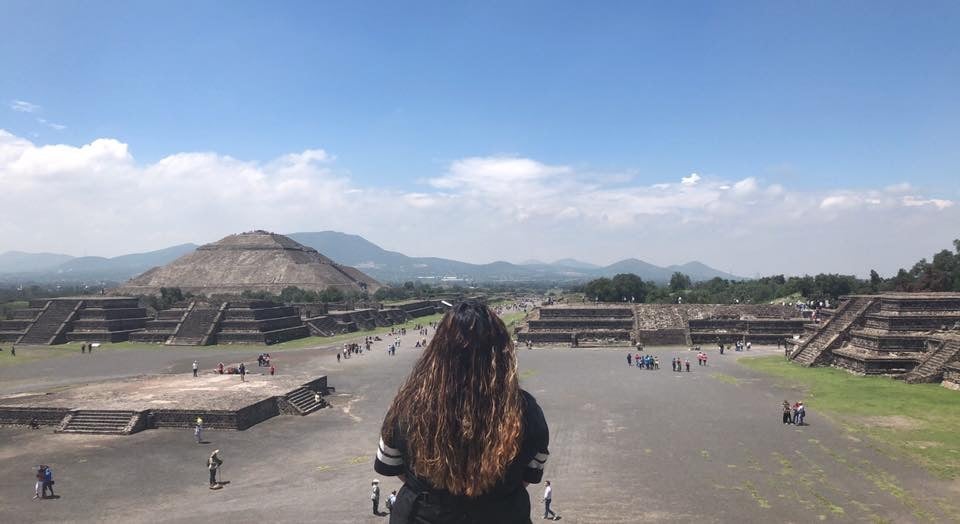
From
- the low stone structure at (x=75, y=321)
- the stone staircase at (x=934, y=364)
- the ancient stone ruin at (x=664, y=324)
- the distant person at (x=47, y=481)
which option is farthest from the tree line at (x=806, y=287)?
the distant person at (x=47, y=481)

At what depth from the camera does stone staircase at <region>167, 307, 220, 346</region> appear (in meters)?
55.7

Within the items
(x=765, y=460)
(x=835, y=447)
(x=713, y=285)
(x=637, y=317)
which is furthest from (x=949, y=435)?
(x=713, y=285)

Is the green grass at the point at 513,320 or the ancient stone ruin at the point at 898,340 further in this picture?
the green grass at the point at 513,320

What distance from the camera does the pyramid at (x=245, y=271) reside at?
12781 cm

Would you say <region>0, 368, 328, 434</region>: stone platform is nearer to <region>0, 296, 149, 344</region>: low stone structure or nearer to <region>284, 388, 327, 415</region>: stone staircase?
<region>284, 388, 327, 415</region>: stone staircase

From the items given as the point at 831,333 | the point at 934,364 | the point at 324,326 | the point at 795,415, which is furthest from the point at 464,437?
the point at 324,326

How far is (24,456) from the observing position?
21484 mm

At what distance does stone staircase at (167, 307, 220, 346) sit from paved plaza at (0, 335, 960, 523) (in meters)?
30.4

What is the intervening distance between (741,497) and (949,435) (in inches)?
431

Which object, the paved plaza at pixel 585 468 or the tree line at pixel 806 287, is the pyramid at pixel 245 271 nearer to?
the tree line at pixel 806 287

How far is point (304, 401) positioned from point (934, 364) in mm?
32748

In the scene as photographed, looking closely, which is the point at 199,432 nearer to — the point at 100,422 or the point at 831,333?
the point at 100,422

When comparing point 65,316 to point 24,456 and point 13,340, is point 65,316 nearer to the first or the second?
point 13,340

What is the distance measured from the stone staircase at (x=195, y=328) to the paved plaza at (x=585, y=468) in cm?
3037
